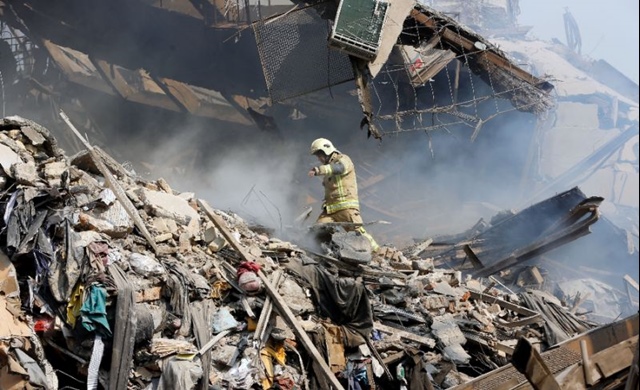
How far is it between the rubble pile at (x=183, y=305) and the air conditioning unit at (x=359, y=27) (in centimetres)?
336

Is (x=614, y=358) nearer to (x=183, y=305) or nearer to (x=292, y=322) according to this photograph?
(x=292, y=322)

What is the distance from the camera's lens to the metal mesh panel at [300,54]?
35.7 feet

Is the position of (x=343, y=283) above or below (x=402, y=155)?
above

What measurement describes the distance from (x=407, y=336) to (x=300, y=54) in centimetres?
595

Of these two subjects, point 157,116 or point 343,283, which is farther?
point 157,116

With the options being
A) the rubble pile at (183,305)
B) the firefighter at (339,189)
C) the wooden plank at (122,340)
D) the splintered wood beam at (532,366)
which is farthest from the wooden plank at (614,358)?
the firefighter at (339,189)

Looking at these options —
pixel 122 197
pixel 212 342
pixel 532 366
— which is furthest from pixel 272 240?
pixel 532 366

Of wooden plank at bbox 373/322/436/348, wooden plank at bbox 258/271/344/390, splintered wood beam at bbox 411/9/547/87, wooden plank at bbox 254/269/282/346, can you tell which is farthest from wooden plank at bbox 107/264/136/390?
splintered wood beam at bbox 411/9/547/87

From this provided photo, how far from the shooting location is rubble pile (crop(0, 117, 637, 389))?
528cm

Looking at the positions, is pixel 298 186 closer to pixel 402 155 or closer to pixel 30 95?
pixel 402 155

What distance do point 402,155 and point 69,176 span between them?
1052 centimetres

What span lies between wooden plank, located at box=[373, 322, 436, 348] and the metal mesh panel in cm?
511

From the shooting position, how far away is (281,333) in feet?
19.7

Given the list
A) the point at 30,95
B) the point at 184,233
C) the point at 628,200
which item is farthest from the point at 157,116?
the point at 628,200
